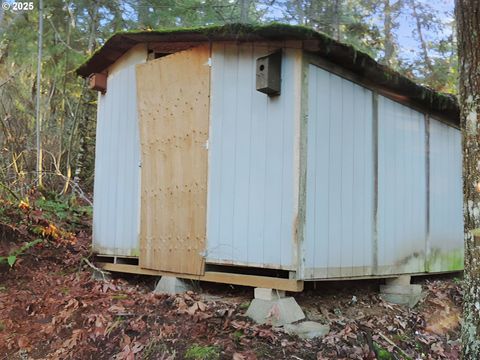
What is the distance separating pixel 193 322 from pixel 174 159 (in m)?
2.01

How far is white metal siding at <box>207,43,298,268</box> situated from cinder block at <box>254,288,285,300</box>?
0.26 metres

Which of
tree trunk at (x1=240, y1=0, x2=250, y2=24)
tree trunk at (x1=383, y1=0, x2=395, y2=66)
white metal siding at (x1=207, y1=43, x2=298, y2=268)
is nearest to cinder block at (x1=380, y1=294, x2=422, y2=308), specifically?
white metal siding at (x1=207, y1=43, x2=298, y2=268)

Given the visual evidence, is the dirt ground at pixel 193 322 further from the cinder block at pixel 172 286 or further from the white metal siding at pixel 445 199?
the white metal siding at pixel 445 199

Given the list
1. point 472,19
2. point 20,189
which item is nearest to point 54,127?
point 20,189

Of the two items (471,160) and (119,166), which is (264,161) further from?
(119,166)

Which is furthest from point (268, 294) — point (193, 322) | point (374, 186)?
point (374, 186)

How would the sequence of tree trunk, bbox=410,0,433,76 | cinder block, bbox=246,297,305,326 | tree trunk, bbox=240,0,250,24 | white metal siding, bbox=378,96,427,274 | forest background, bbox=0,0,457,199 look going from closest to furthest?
cinder block, bbox=246,297,305,326, white metal siding, bbox=378,96,427,274, tree trunk, bbox=240,0,250,24, forest background, bbox=0,0,457,199, tree trunk, bbox=410,0,433,76

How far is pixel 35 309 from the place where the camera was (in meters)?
5.46

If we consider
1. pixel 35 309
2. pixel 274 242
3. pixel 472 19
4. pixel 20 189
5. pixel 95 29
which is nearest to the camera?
pixel 472 19

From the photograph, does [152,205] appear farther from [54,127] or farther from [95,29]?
[54,127]

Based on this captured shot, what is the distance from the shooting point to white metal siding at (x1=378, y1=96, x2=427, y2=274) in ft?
19.2

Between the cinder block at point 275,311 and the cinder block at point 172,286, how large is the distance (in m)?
1.07

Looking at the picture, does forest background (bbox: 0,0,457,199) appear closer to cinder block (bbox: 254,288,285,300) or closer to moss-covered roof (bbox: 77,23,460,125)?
moss-covered roof (bbox: 77,23,460,125)

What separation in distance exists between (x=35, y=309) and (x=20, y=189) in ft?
15.2
